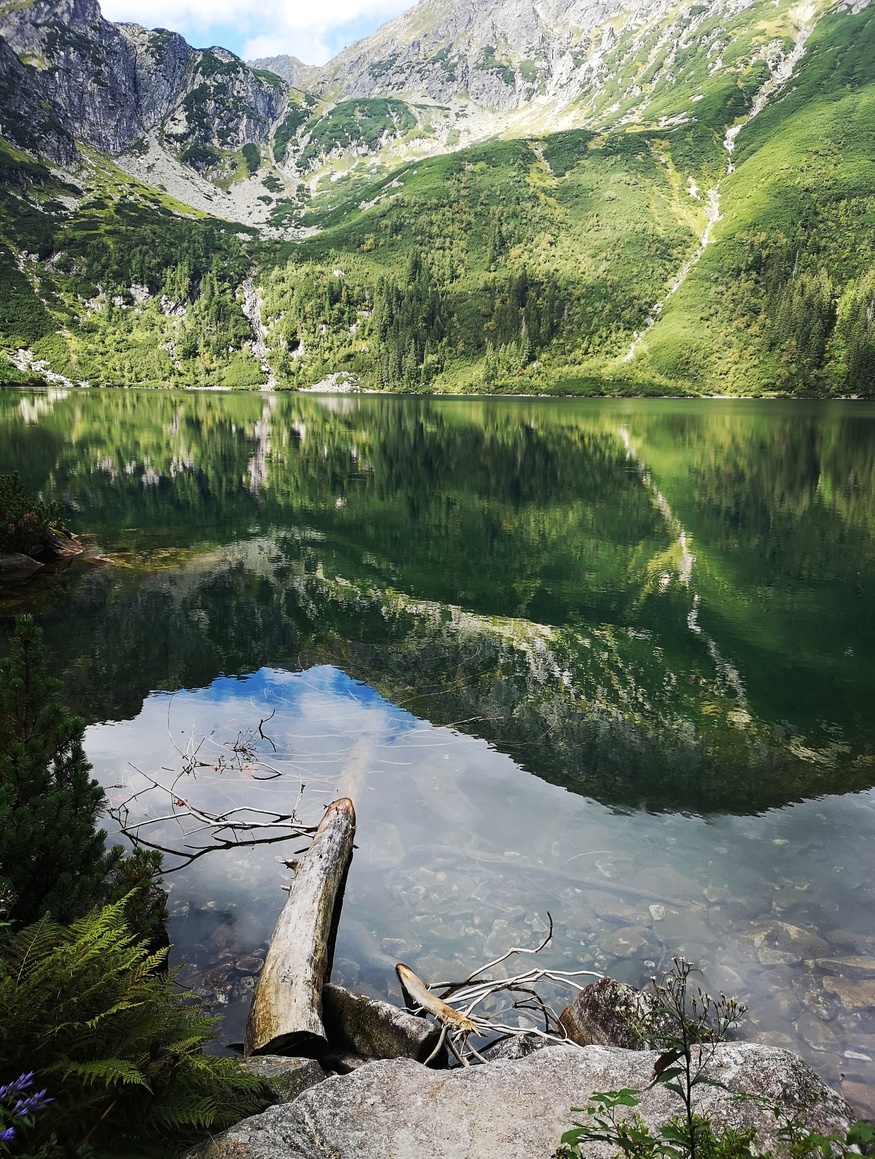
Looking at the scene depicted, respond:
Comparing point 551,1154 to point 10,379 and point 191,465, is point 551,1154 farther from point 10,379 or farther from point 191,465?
point 10,379

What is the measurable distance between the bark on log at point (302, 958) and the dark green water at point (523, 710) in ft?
1.93

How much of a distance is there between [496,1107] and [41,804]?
4.55 m

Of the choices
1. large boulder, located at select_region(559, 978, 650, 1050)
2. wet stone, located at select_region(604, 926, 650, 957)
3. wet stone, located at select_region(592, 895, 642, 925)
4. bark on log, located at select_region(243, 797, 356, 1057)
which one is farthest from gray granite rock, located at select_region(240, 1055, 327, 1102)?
wet stone, located at select_region(592, 895, 642, 925)

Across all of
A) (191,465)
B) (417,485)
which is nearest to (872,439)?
(417,485)

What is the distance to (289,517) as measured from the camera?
33844 mm

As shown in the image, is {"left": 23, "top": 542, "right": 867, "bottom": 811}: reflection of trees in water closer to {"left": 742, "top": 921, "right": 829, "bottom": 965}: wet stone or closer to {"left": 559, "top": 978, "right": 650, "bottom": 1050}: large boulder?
{"left": 742, "top": 921, "right": 829, "bottom": 965}: wet stone

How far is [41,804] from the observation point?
6.05 metres

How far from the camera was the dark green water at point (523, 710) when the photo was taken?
816cm

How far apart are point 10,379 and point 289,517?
581 feet

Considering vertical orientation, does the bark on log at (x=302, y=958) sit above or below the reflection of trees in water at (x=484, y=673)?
above

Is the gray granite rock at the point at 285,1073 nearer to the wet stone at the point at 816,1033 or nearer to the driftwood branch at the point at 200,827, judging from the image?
the driftwood branch at the point at 200,827

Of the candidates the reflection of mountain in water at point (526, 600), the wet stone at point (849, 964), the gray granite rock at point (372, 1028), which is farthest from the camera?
the reflection of mountain in water at point (526, 600)

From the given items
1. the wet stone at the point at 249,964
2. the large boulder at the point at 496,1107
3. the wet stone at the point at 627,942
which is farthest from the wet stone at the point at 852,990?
the wet stone at the point at 249,964

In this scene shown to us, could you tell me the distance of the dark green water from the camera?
26.8 ft
